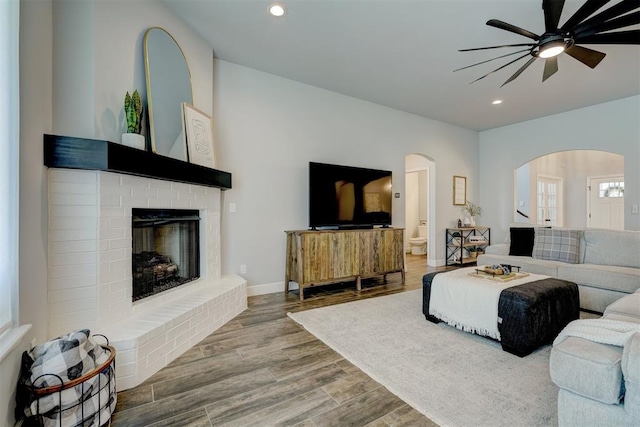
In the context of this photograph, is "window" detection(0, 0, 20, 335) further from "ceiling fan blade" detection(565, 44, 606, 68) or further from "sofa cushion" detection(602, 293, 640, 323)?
"ceiling fan blade" detection(565, 44, 606, 68)

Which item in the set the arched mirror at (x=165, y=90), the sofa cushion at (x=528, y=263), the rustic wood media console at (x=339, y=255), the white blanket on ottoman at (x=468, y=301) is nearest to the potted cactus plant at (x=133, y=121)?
the arched mirror at (x=165, y=90)

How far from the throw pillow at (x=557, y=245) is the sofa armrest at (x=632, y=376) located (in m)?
3.16

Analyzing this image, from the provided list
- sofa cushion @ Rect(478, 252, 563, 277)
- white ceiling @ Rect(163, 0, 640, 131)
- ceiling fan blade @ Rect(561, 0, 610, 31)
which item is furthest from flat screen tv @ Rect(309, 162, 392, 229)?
ceiling fan blade @ Rect(561, 0, 610, 31)

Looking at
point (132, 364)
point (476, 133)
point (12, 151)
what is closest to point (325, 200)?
point (132, 364)

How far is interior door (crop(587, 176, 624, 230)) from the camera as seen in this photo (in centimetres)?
684

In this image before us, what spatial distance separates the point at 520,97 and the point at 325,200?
3.50 metres

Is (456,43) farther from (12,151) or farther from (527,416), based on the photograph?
(12,151)

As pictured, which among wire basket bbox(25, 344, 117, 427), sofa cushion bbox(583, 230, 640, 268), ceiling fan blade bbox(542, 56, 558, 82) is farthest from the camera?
sofa cushion bbox(583, 230, 640, 268)

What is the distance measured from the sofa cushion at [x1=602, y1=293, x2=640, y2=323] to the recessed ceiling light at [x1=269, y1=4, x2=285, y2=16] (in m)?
3.31

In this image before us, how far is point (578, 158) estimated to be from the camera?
24.9 ft

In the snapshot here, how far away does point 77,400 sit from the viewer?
4.47 feet

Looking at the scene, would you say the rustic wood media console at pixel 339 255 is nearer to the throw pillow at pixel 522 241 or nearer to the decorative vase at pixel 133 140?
the throw pillow at pixel 522 241

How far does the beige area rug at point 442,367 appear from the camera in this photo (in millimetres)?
1581

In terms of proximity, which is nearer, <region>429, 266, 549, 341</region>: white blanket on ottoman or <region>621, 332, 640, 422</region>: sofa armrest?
<region>621, 332, 640, 422</region>: sofa armrest
